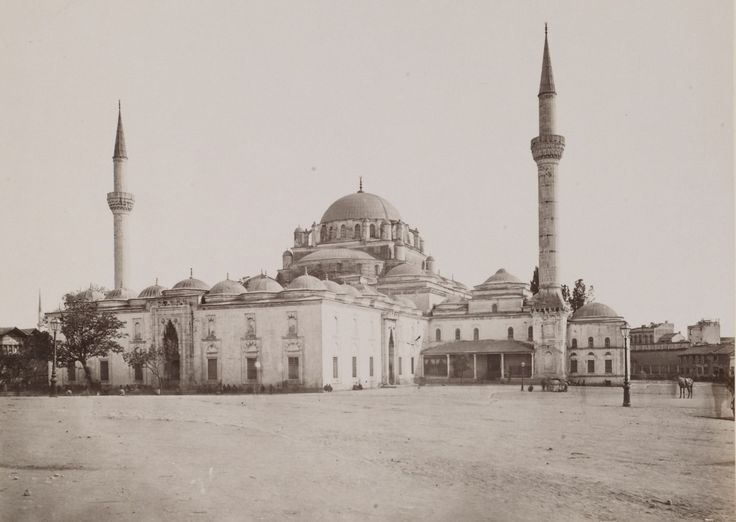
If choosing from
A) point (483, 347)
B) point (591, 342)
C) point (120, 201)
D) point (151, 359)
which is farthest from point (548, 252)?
point (120, 201)

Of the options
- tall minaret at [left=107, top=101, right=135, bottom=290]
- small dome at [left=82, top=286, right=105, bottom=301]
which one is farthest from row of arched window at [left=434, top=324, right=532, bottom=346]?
small dome at [left=82, top=286, right=105, bottom=301]

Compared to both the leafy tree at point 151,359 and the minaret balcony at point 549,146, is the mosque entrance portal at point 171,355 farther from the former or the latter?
the minaret balcony at point 549,146

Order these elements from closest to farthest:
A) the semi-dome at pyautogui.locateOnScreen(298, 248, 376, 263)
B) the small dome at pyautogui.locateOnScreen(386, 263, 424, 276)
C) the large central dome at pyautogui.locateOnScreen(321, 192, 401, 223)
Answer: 1. the small dome at pyautogui.locateOnScreen(386, 263, 424, 276)
2. the semi-dome at pyautogui.locateOnScreen(298, 248, 376, 263)
3. the large central dome at pyautogui.locateOnScreen(321, 192, 401, 223)

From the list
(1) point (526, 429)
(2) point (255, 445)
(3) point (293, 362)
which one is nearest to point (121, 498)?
(2) point (255, 445)

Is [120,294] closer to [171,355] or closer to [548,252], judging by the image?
[171,355]

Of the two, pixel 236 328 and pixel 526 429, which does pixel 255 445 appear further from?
pixel 236 328

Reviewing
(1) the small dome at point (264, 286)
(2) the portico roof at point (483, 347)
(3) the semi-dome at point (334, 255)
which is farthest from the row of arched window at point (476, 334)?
(1) the small dome at point (264, 286)

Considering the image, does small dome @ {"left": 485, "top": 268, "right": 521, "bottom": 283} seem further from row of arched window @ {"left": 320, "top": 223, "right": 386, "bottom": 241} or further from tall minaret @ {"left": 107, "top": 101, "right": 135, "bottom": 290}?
tall minaret @ {"left": 107, "top": 101, "right": 135, "bottom": 290}
